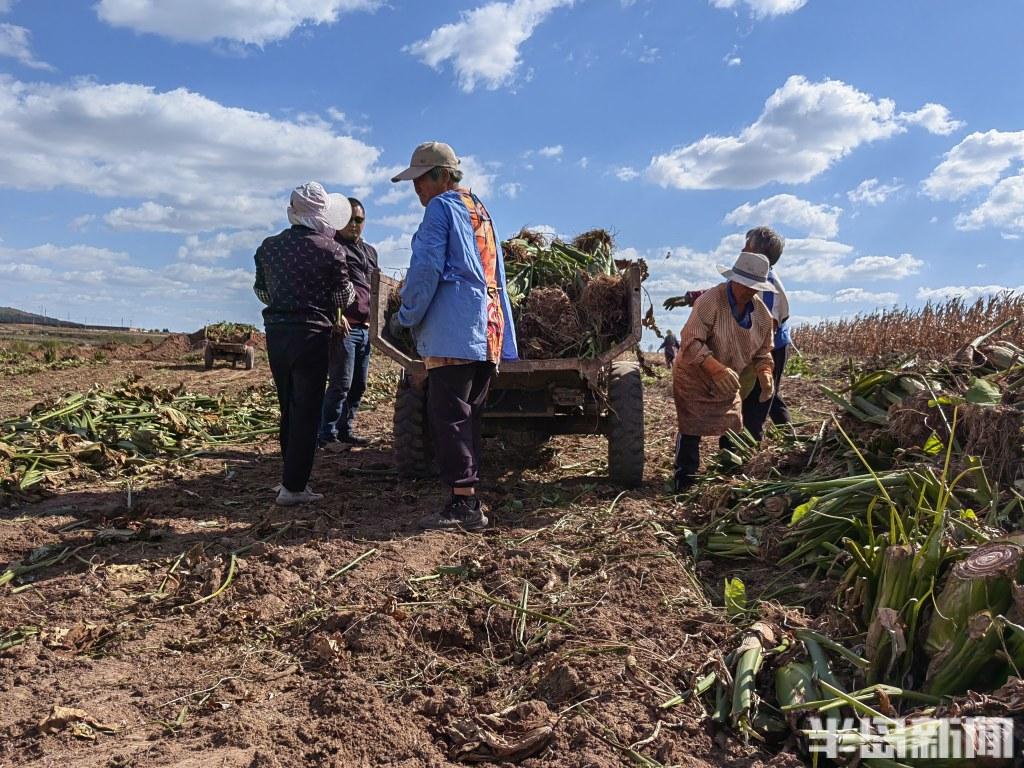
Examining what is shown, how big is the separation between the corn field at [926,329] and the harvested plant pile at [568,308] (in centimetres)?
858

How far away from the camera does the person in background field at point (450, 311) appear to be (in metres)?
3.85

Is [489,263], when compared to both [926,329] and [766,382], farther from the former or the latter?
[926,329]

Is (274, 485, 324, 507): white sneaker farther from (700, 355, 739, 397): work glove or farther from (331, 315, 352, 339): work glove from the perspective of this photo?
(700, 355, 739, 397): work glove

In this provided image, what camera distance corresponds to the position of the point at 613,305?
485 centimetres

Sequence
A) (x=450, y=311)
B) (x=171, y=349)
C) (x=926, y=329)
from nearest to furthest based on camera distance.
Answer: (x=450, y=311), (x=926, y=329), (x=171, y=349)

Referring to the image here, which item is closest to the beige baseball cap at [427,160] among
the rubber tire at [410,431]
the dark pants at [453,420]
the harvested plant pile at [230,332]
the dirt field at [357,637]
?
the dark pants at [453,420]

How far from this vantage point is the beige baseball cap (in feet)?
13.1

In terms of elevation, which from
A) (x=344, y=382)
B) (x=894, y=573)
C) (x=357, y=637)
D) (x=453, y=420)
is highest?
(x=344, y=382)

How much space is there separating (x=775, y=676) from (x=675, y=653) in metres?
0.34

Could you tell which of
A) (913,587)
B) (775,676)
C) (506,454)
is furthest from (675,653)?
(506,454)

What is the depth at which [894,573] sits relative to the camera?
227 cm

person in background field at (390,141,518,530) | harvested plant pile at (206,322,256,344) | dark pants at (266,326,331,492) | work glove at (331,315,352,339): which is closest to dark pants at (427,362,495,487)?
person in background field at (390,141,518,530)

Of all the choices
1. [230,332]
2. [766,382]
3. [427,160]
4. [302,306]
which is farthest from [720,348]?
[230,332]

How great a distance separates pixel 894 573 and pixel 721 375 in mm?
2146
